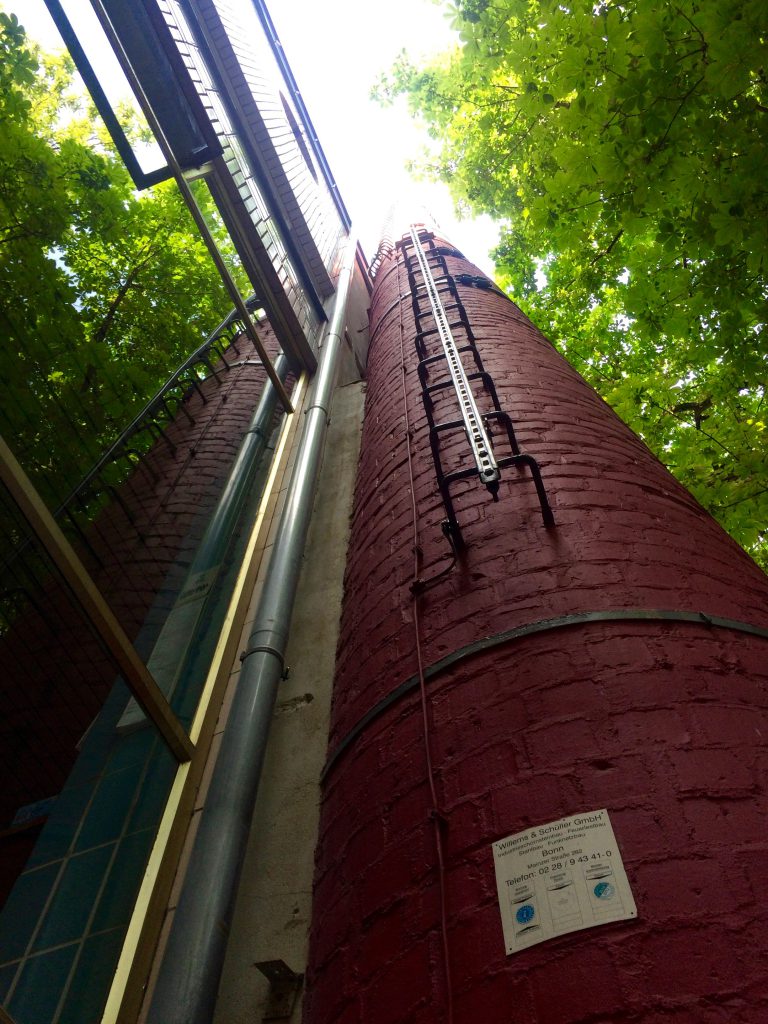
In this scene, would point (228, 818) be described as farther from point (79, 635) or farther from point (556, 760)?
point (556, 760)

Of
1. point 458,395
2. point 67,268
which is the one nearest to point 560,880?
A: point 458,395

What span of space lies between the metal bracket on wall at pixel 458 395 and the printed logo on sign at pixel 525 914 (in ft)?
4.37

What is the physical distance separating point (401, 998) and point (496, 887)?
30 centimetres

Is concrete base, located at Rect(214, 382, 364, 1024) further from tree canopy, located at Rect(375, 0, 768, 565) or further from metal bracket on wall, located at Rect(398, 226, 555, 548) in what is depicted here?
tree canopy, located at Rect(375, 0, 768, 565)

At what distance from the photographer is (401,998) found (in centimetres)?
164

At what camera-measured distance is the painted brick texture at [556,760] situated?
145 cm

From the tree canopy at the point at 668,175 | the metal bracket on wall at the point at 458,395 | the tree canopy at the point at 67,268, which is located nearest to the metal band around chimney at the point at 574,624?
the metal bracket on wall at the point at 458,395

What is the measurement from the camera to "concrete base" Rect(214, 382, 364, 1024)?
233cm

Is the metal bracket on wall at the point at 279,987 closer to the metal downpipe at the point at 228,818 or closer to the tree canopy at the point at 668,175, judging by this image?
the metal downpipe at the point at 228,818

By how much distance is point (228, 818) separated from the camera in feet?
8.38

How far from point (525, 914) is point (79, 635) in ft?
6.02

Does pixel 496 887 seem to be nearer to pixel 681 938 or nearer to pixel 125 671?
pixel 681 938

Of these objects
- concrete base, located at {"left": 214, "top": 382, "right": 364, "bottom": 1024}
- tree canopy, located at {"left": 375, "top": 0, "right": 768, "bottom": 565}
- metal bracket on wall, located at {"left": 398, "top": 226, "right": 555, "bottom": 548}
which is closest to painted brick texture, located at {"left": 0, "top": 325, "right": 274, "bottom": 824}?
concrete base, located at {"left": 214, "top": 382, "right": 364, "bottom": 1024}

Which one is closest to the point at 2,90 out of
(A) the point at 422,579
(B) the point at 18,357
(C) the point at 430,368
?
(B) the point at 18,357
